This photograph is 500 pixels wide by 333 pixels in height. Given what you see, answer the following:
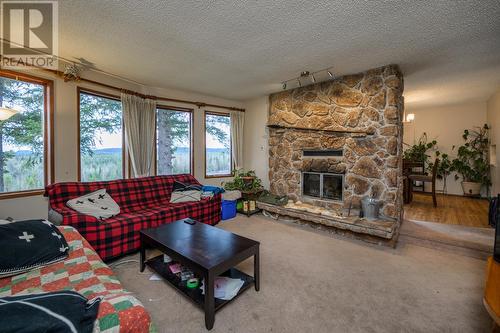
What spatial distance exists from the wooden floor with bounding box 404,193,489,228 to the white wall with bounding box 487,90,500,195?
50 cm

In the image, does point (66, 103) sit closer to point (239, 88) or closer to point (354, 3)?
point (239, 88)

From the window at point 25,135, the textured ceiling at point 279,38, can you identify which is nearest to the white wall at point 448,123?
the textured ceiling at point 279,38

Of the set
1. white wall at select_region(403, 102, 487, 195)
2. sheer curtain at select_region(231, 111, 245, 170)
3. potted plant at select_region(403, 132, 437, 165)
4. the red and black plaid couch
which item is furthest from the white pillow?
white wall at select_region(403, 102, 487, 195)

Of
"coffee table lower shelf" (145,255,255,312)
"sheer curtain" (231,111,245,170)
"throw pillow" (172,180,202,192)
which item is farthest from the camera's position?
"sheer curtain" (231,111,245,170)

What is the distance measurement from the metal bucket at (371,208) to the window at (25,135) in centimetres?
454

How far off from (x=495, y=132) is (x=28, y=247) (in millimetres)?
7438

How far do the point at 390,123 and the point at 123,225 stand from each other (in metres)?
3.78

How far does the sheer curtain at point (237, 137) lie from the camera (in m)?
5.30

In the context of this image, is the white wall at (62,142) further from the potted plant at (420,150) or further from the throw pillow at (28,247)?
the potted plant at (420,150)

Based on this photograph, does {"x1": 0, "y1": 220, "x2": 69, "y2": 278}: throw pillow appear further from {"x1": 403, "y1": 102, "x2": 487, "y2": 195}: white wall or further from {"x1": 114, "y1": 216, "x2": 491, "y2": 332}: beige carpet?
{"x1": 403, "y1": 102, "x2": 487, "y2": 195}: white wall

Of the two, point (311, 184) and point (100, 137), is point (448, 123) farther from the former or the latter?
point (100, 137)

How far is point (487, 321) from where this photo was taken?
1.63 meters

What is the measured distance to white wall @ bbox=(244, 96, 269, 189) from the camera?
Answer: 16.6ft

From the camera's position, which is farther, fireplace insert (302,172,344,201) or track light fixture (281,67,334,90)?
fireplace insert (302,172,344,201)
